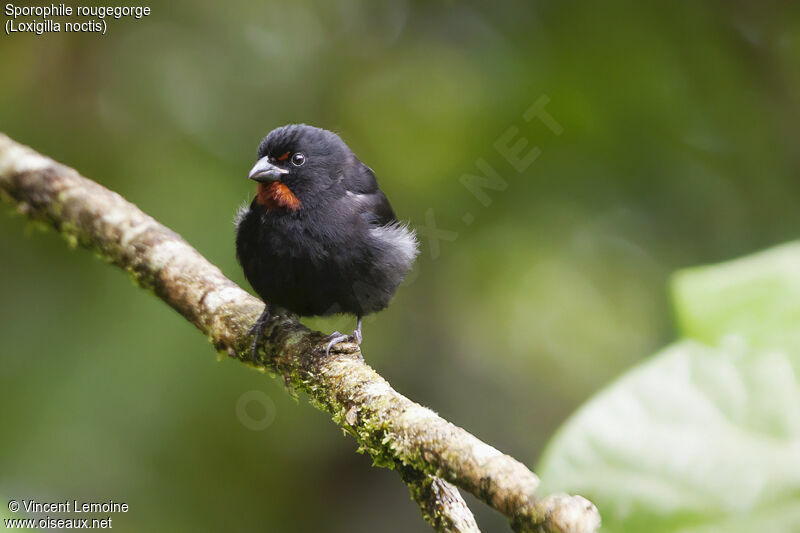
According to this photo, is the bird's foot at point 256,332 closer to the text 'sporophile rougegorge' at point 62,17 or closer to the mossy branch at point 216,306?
the mossy branch at point 216,306

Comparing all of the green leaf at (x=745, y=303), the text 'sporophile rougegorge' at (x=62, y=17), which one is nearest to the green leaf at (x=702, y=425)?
the green leaf at (x=745, y=303)

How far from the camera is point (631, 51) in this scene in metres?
4.21

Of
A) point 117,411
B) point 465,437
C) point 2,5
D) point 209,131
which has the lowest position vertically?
point 117,411

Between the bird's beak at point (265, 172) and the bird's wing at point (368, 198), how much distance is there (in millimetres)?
309

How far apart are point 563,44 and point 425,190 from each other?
126 cm

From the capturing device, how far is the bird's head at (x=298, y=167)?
3.25 m

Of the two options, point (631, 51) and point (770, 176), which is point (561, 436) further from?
point (770, 176)

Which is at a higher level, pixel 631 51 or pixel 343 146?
pixel 631 51

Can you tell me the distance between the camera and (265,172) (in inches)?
129

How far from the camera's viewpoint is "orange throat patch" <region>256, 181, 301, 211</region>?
10.5 ft

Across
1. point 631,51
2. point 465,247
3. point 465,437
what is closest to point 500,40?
point 631,51

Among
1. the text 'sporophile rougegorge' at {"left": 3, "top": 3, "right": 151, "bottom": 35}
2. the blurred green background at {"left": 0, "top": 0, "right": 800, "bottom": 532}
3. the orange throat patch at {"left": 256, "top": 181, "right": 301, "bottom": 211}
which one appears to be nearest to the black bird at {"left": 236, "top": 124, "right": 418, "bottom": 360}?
the orange throat patch at {"left": 256, "top": 181, "right": 301, "bottom": 211}

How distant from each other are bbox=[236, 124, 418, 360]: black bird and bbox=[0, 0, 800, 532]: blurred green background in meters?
0.97

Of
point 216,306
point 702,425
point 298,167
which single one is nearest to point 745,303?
point 702,425
